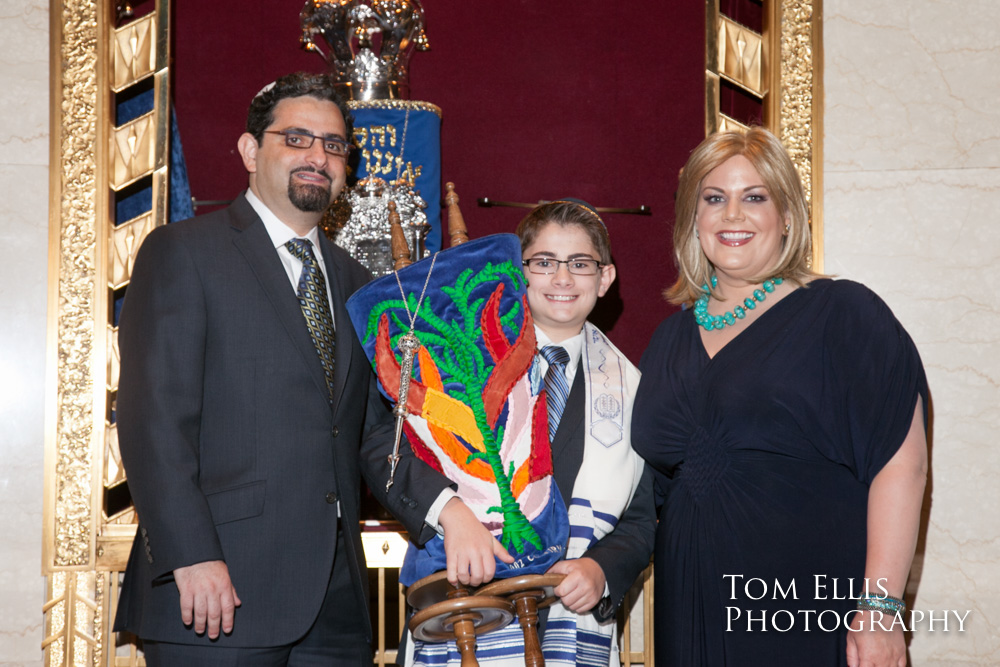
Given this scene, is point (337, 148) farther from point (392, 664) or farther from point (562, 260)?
Result: point (392, 664)

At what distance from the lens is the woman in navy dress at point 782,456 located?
191 centimetres

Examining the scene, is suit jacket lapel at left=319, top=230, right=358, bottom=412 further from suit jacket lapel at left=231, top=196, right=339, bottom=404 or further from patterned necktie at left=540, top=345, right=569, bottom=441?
patterned necktie at left=540, top=345, right=569, bottom=441

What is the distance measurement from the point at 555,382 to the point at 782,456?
1.86 ft

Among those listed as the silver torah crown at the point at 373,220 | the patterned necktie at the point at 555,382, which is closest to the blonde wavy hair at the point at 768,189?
the patterned necktie at the point at 555,382

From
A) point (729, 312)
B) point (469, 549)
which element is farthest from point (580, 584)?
point (729, 312)

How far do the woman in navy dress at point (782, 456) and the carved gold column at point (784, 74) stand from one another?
107 centimetres

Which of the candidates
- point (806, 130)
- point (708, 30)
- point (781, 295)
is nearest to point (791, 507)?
point (781, 295)

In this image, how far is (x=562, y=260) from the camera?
7.54 feet

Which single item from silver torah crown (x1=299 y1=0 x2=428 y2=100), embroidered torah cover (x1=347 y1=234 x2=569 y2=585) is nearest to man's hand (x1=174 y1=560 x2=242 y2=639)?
embroidered torah cover (x1=347 y1=234 x2=569 y2=585)

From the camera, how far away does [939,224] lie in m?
3.10

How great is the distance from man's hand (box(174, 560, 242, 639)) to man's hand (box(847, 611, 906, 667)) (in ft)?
4.15

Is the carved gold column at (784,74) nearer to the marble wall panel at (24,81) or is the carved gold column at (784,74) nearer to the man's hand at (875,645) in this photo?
the man's hand at (875,645)

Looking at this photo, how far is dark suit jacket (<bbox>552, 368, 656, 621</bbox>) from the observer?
6.77 ft

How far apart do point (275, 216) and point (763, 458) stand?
1.26 m
